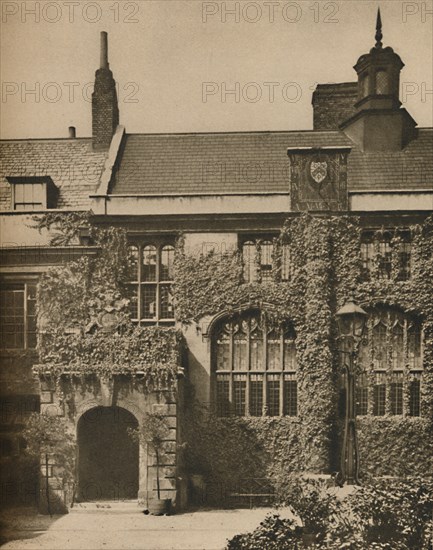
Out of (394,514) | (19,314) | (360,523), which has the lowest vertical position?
(360,523)

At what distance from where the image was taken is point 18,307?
1509cm

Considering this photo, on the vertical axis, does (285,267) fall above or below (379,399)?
above

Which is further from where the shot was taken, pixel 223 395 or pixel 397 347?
pixel 223 395

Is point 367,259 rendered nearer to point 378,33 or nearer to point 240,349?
point 240,349

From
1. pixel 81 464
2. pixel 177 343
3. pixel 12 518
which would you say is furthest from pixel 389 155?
pixel 12 518

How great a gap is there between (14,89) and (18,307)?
14.1 feet

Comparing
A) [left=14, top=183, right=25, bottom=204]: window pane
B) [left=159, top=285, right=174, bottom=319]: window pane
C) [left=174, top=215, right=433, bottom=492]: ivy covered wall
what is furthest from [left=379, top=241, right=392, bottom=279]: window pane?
[left=14, top=183, right=25, bottom=204]: window pane

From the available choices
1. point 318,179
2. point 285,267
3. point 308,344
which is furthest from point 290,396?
point 318,179

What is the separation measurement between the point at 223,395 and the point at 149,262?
124 inches

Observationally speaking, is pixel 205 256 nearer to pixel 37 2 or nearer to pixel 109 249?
pixel 109 249

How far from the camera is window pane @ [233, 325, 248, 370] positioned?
54.9ft

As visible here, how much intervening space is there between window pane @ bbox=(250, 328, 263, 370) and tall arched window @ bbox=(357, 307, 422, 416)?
2.12 m

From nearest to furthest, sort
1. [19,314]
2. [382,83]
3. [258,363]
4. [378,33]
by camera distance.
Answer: [378,33] < [382,83] < [19,314] < [258,363]

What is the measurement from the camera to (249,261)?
16516 millimetres
